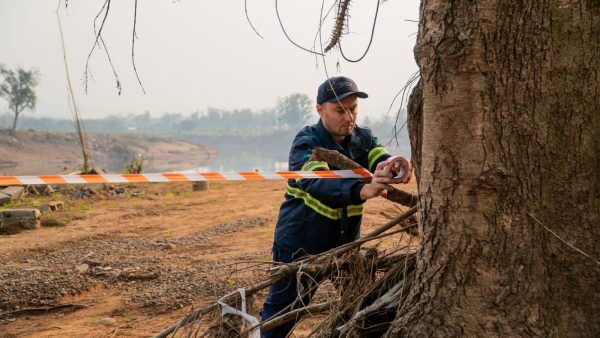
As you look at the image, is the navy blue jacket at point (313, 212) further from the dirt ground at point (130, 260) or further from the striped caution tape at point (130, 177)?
the dirt ground at point (130, 260)

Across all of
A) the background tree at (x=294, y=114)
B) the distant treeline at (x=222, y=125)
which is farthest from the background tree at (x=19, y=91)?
the background tree at (x=294, y=114)

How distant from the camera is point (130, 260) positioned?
7250mm

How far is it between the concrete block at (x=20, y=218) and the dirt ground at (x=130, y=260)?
0.23 m

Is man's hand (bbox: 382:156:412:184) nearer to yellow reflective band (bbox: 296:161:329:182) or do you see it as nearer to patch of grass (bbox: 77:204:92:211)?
yellow reflective band (bbox: 296:161:329:182)

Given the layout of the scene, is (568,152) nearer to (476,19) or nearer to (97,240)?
(476,19)

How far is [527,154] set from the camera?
6.42ft

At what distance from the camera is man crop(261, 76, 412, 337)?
10.7ft

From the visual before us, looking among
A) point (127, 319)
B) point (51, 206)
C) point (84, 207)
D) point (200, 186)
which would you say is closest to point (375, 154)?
point (127, 319)

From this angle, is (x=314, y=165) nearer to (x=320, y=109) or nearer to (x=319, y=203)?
(x=319, y=203)

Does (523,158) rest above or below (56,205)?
above

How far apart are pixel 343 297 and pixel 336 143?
1127 millimetres

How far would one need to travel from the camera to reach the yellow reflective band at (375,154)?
3.55 meters

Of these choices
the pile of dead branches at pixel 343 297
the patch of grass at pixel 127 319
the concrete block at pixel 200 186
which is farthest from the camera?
the concrete block at pixel 200 186

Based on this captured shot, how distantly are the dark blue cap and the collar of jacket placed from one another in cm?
16
